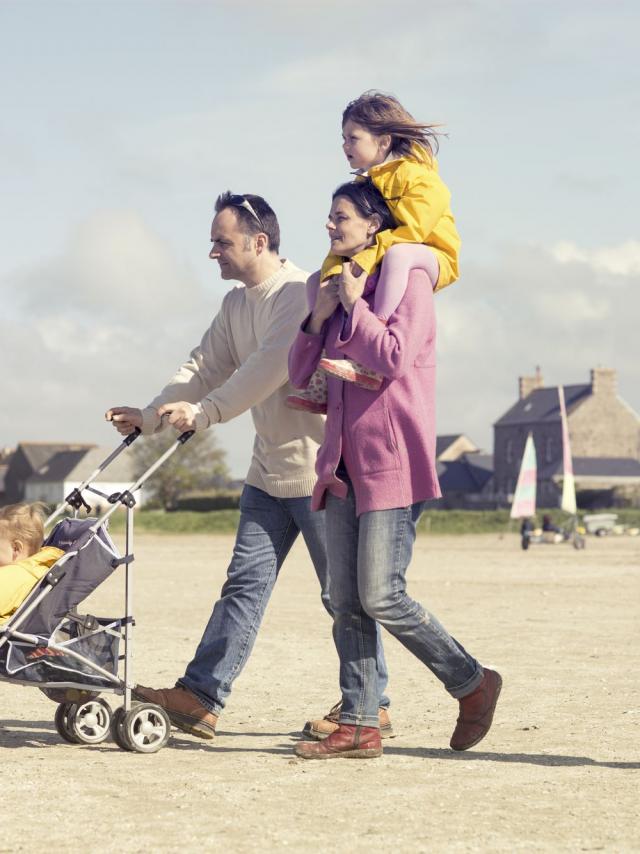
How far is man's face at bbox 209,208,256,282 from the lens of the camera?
6.33 m

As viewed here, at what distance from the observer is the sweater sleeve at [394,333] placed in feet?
17.5

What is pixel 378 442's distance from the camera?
18.1 feet

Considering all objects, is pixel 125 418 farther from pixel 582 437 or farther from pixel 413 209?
pixel 582 437

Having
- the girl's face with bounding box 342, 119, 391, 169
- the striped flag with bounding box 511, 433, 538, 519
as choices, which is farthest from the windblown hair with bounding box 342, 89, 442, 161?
the striped flag with bounding box 511, 433, 538, 519

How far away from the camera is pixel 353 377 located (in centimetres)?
541

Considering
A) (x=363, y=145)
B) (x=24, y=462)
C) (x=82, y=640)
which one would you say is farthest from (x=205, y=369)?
(x=24, y=462)

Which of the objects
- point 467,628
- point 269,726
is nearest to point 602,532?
point 467,628

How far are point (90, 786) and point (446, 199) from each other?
2512 millimetres

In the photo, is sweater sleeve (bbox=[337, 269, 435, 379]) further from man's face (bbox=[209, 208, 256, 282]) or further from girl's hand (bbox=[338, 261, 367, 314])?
man's face (bbox=[209, 208, 256, 282])

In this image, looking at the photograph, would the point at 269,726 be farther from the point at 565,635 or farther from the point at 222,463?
the point at 222,463

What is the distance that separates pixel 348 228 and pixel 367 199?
0.43 ft

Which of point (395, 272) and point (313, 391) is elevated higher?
point (395, 272)

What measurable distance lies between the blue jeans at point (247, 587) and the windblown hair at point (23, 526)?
2.72 feet

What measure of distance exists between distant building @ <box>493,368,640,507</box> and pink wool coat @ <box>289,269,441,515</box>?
88.3 metres
